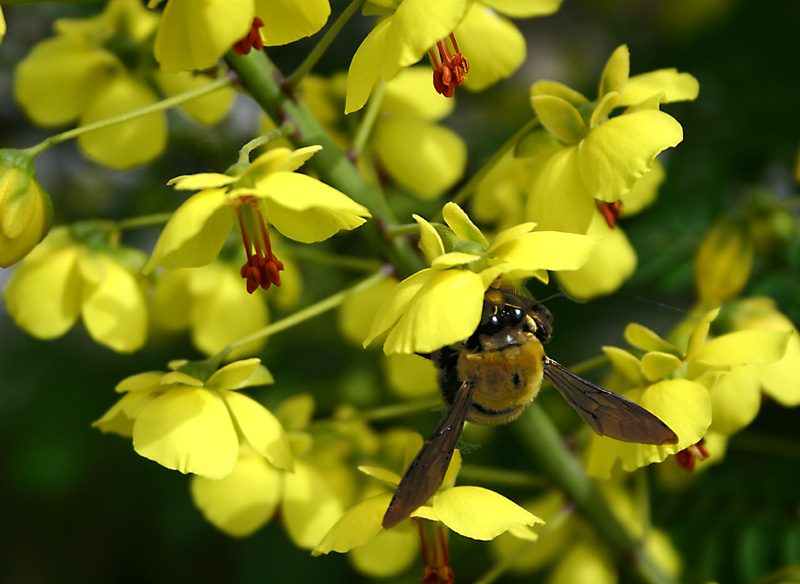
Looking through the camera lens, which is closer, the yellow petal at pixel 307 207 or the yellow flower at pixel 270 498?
the yellow petal at pixel 307 207

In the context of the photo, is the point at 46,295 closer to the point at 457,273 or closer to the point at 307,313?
the point at 307,313

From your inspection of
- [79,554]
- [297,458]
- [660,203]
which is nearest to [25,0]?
[297,458]

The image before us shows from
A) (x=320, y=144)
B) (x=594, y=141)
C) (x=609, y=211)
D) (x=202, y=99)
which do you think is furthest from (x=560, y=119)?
(x=202, y=99)

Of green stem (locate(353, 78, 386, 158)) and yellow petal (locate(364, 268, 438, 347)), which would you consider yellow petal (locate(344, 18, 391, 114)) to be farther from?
green stem (locate(353, 78, 386, 158))

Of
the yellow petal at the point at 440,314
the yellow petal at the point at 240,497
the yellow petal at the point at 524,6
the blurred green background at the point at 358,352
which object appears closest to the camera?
the yellow petal at the point at 440,314

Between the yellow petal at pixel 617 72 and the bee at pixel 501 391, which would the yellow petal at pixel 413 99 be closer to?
the yellow petal at pixel 617 72

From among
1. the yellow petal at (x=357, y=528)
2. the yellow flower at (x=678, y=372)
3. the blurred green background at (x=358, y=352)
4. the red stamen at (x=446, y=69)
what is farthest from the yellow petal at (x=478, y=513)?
the blurred green background at (x=358, y=352)

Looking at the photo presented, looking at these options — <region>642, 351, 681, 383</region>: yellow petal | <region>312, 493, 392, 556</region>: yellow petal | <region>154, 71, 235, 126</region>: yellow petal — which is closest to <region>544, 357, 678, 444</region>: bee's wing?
<region>642, 351, 681, 383</region>: yellow petal
